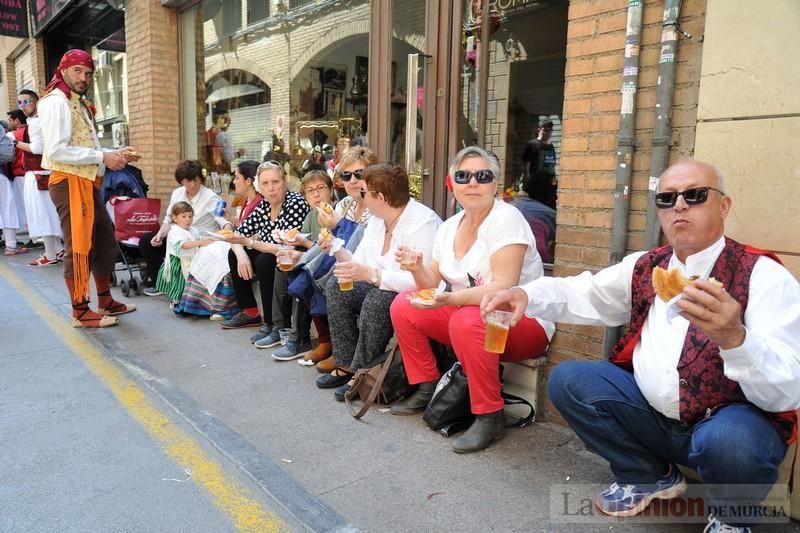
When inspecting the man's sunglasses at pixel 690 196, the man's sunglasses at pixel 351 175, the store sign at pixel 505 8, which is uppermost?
the store sign at pixel 505 8

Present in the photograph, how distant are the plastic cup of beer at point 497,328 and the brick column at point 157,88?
6863 millimetres

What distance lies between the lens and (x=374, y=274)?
3.56 m

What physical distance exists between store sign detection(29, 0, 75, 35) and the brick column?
3.78 m

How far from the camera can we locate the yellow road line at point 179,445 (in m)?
2.43

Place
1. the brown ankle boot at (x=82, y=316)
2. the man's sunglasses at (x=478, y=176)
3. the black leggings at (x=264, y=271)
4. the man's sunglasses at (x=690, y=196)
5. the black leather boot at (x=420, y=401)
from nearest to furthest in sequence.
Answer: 1. the man's sunglasses at (x=690, y=196)
2. the man's sunglasses at (x=478, y=176)
3. the black leather boot at (x=420, y=401)
4. the black leggings at (x=264, y=271)
5. the brown ankle boot at (x=82, y=316)

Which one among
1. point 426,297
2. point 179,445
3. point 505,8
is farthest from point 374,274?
point 505,8

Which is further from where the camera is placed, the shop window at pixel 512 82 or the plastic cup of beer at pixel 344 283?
the shop window at pixel 512 82

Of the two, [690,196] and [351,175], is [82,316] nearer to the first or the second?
[351,175]

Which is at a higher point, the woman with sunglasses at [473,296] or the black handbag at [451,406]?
the woman with sunglasses at [473,296]

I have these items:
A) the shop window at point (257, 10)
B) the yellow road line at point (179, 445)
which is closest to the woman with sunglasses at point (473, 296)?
the yellow road line at point (179, 445)

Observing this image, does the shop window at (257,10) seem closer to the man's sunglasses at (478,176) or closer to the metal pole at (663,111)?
the man's sunglasses at (478,176)

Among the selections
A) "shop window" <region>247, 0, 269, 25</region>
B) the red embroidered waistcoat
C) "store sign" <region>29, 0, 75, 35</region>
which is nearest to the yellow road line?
the red embroidered waistcoat

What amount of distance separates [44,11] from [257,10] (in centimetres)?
728

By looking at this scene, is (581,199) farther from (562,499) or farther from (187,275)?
(187,275)
